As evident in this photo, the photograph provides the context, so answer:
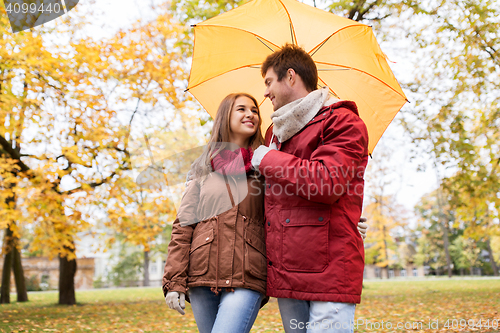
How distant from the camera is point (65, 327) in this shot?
793cm

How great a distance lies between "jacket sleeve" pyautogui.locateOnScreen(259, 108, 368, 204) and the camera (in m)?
1.84

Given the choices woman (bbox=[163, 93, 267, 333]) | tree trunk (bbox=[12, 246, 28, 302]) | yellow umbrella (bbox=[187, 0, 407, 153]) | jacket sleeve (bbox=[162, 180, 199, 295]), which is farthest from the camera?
tree trunk (bbox=[12, 246, 28, 302])

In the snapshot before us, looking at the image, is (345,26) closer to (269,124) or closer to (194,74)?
(269,124)

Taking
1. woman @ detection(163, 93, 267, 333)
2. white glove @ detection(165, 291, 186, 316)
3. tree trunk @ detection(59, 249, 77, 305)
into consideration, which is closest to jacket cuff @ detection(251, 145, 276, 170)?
woman @ detection(163, 93, 267, 333)

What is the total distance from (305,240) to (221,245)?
21.8 inches

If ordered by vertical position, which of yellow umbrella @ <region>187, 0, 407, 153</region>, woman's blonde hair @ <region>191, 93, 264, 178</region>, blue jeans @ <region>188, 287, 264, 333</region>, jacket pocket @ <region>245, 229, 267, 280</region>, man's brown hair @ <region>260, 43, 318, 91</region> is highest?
yellow umbrella @ <region>187, 0, 407, 153</region>

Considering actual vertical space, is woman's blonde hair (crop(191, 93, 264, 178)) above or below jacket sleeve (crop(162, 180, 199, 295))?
above

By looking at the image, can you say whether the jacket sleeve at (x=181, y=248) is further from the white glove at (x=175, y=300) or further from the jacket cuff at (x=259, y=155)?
the jacket cuff at (x=259, y=155)

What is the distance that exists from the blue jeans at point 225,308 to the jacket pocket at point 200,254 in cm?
13

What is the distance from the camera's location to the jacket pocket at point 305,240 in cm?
192

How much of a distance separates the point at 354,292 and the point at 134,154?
93.5 inches

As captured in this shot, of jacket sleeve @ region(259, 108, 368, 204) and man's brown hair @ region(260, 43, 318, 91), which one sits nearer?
jacket sleeve @ region(259, 108, 368, 204)

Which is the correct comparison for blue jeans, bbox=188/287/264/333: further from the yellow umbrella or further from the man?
the yellow umbrella

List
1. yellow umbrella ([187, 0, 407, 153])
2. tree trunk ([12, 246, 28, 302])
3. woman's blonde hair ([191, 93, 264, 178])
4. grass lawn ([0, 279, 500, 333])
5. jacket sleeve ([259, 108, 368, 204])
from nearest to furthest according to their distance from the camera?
1. jacket sleeve ([259, 108, 368, 204])
2. woman's blonde hair ([191, 93, 264, 178])
3. yellow umbrella ([187, 0, 407, 153])
4. grass lawn ([0, 279, 500, 333])
5. tree trunk ([12, 246, 28, 302])
